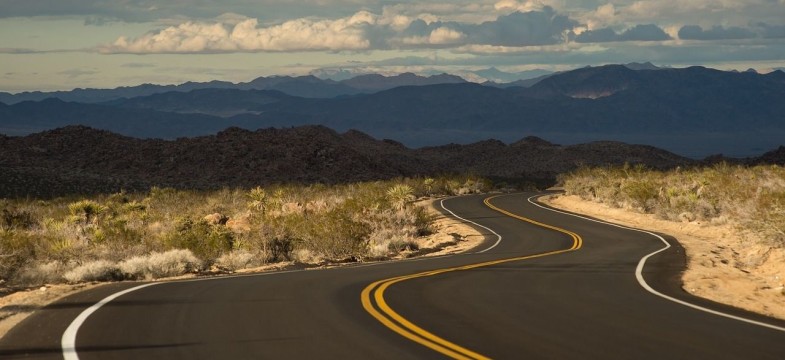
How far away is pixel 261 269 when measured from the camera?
2236 cm

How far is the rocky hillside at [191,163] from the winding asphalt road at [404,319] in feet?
194

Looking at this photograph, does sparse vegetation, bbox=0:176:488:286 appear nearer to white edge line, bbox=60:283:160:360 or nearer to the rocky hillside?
white edge line, bbox=60:283:160:360

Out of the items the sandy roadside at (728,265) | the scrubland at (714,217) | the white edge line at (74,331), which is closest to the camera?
the white edge line at (74,331)

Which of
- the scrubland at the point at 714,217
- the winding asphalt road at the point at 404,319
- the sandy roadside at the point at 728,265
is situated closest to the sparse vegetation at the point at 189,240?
the winding asphalt road at the point at 404,319

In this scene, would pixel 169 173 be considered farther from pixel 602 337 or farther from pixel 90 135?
pixel 602 337

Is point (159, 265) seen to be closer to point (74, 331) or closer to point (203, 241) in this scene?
point (203, 241)

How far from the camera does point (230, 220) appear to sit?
42344 mm

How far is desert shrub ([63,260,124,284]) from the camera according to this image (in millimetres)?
18688

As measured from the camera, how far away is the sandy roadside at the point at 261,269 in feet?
44.3

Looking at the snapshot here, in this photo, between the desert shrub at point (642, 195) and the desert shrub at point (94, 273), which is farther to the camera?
the desert shrub at point (642, 195)

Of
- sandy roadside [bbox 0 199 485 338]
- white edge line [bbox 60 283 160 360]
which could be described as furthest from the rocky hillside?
white edge line [bbox 60 283 160 360]

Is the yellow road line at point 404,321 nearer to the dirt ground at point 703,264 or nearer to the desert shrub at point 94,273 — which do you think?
the dirt ground at point 703,264

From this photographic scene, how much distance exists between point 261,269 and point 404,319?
33.0ft

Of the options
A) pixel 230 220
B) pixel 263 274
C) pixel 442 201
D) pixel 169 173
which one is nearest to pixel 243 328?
pixel 263 274
